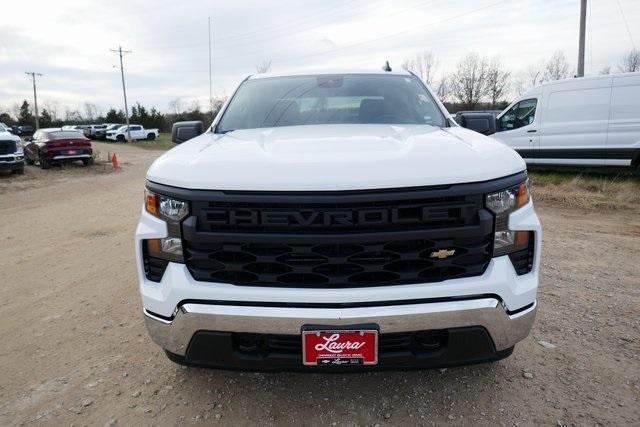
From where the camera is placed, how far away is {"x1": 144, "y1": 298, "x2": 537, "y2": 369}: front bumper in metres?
1.95

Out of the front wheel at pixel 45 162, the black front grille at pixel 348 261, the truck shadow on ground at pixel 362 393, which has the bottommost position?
the truck shadow on ground at pixel 362 393

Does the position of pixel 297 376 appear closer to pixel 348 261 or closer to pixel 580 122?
pixel 348 261

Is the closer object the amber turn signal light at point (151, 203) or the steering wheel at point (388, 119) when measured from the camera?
the amber turn signal light at point (151, 203)

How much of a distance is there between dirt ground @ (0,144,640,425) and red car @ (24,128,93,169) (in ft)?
48.1

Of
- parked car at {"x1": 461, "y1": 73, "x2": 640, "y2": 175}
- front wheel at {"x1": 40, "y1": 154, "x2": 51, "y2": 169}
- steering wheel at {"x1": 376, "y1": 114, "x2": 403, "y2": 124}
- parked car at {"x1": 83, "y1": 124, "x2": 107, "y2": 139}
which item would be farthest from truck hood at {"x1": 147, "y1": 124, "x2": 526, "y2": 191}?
parked car at {"x1": 83, "y1": 124, "x2": 107, "y2": 139}

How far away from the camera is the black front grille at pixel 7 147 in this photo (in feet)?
47.0

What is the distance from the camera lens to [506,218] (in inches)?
81.0

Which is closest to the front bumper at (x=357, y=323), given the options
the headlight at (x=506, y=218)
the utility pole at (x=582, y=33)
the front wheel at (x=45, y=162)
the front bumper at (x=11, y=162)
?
the headlight at (x=506, y=218)

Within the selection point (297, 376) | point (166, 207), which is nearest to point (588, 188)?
point (297, 376)

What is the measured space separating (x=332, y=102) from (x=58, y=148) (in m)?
17.1

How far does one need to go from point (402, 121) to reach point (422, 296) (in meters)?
1.59

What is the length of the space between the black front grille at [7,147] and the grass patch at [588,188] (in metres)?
15.0

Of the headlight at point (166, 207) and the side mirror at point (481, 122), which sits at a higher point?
the side mirror at point (481, 122)

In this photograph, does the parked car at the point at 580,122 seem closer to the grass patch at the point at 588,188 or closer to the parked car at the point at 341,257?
the grass patch at the point at 588,188
